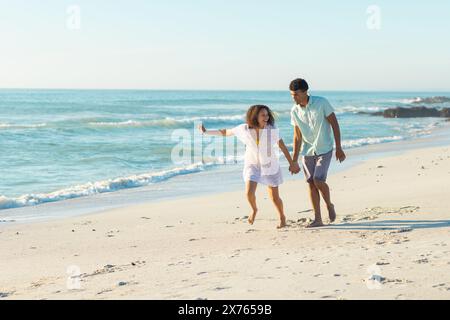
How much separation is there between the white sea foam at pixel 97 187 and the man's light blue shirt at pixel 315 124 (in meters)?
5.87

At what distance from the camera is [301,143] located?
23.2 feet

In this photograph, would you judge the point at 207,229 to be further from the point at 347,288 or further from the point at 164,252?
the point at 347,288

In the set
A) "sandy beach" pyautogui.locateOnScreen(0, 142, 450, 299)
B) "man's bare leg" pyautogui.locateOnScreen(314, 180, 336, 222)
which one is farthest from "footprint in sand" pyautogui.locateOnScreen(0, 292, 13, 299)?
"man's bare leg" pyautogui.locateOnScreen(314, 180, 336, 222)

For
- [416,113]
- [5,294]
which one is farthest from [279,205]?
[416,113]

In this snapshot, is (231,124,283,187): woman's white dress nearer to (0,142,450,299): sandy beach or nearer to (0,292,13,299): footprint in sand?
(0,142,450,299): sandy beach

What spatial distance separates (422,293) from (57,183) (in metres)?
10.7

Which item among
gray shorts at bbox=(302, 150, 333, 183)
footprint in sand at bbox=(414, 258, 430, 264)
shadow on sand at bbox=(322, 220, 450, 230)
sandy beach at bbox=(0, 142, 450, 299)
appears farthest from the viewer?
gray shorts at bbox=(302, 150, 333, 183)

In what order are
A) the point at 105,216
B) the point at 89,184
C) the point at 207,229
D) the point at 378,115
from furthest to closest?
the point at 378,115 → the point at 89,184 → the point at 105,216 → the point at 207,229

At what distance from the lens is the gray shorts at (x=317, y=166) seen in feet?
22.0

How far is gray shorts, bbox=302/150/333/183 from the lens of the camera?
6719 millimetres

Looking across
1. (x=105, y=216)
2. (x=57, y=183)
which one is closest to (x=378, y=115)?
(x=57, y=183)

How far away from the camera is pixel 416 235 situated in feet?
19.0
